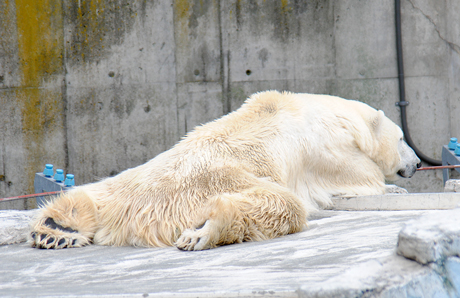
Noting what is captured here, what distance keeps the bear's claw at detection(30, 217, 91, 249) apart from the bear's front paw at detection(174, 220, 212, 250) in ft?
1.91

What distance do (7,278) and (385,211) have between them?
7.07ft

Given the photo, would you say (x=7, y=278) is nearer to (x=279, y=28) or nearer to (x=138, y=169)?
(x=138, y=169)

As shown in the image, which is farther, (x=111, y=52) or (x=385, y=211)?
(x=111, y=52)

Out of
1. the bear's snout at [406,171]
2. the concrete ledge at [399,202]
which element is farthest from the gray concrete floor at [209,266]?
the bear's snout at [406,171]

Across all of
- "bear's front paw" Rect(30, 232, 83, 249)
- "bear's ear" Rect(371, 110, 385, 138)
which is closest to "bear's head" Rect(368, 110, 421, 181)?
"bear's ear" Rect(371, 110, 385, 138)

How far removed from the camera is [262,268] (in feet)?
5.63

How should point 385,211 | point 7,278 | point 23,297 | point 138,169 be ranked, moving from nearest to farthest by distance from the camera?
point 23,297 < point 7,278 < point 138,169 < point 385,211

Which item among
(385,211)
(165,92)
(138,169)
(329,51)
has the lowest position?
(385,211)

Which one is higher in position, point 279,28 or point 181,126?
point 279,28

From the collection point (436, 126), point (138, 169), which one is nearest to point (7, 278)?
point (138, 169)

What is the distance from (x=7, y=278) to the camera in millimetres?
1825

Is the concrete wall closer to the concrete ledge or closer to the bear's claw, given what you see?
the concrete ledge

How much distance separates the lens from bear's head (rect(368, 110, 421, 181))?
11.7ft

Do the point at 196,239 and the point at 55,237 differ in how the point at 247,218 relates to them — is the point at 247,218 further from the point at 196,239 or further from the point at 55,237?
the point at 55,237
